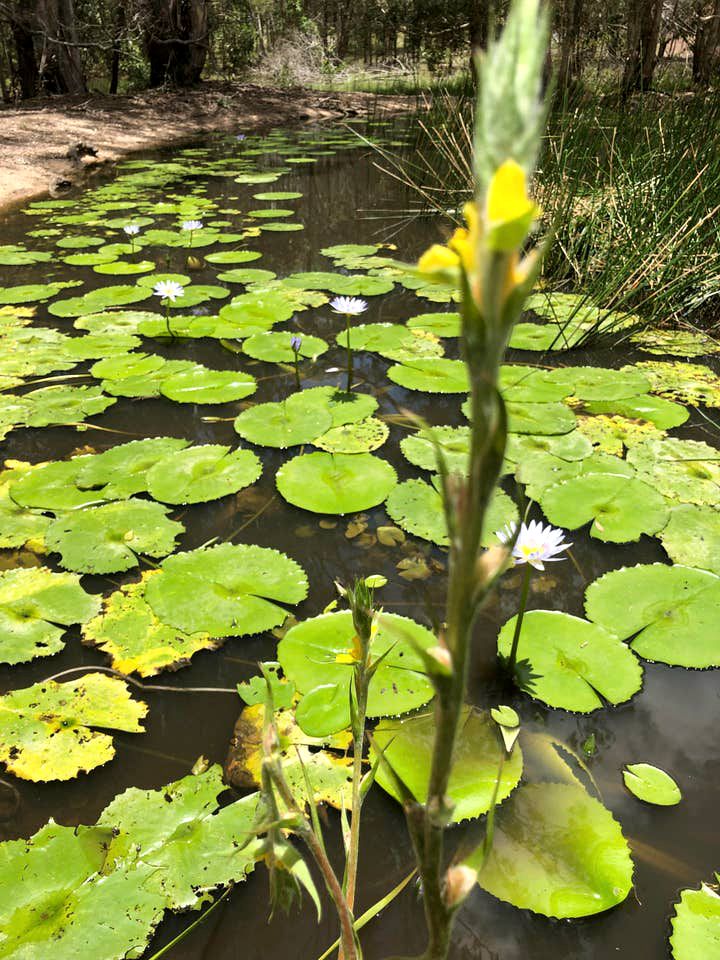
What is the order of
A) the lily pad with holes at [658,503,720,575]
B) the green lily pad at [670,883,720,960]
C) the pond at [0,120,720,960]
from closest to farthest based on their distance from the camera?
the green lily pad at [670,883,720,960]
the pond at [0,120,720,960]
the lily pad with holes at [658,503,720,575]

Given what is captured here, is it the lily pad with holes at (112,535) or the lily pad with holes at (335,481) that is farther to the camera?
the lily pad with holes at (335,481)

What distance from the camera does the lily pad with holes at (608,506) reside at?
1.55 metres

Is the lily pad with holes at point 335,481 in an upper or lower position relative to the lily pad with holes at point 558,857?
upper

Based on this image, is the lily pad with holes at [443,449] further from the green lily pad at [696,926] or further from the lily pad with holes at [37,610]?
the green lily pad at [696,926]

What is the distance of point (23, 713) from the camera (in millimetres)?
1121

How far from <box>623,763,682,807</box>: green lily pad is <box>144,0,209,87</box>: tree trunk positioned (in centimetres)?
1121

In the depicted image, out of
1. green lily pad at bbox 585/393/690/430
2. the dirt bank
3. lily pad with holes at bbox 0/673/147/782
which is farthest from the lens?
the dirt bank

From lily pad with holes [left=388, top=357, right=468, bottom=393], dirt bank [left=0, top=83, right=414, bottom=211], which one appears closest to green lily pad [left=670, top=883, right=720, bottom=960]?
lily pad with holes [left=388, top=357, right=468, bottom=393]

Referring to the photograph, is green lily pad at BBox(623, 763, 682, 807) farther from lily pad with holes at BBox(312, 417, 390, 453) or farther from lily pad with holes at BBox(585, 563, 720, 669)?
lily pad with holes at BBox(312, 417, 390, 453)

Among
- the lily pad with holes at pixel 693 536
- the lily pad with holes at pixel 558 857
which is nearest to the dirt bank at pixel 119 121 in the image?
the lily pad with holes at pixel 693 536

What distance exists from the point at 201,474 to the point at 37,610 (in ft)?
1.88

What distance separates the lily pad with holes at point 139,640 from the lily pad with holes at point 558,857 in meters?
0.66

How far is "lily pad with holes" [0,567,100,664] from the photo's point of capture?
126 centimetres

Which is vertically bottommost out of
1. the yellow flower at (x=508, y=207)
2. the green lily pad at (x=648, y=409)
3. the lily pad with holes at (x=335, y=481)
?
the lily pad with holes at (x=335, y=481)
